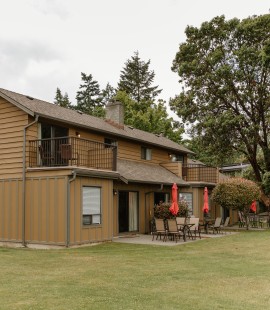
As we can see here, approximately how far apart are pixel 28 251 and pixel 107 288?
271 inches

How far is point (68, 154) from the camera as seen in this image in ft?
50.8

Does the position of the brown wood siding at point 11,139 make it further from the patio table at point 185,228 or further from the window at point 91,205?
the patio table at point 185,228

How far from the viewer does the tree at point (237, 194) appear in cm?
2312

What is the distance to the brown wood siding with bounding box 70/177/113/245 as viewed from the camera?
49.8 feet

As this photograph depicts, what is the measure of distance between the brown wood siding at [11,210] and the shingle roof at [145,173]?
458 cm

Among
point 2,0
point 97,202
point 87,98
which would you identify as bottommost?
point 97,202

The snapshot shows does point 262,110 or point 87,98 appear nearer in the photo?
point 262,110

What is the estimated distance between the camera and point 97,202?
54.0 feet

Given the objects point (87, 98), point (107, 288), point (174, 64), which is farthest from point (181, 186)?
point (87, 98)

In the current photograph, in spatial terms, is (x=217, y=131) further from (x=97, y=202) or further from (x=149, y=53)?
(x=149, y=53)

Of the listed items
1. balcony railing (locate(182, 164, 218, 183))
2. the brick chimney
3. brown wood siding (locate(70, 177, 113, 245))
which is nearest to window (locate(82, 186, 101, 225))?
brown wood siding (locate(70, 177, 113, 245))

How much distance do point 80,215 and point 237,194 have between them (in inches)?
430

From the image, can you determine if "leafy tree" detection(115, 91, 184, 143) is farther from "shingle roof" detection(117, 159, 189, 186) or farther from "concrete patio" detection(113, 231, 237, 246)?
"concrete patio" detection(113, 231, 237, 246)

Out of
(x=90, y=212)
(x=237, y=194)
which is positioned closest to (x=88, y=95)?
(x=237, y=194)
